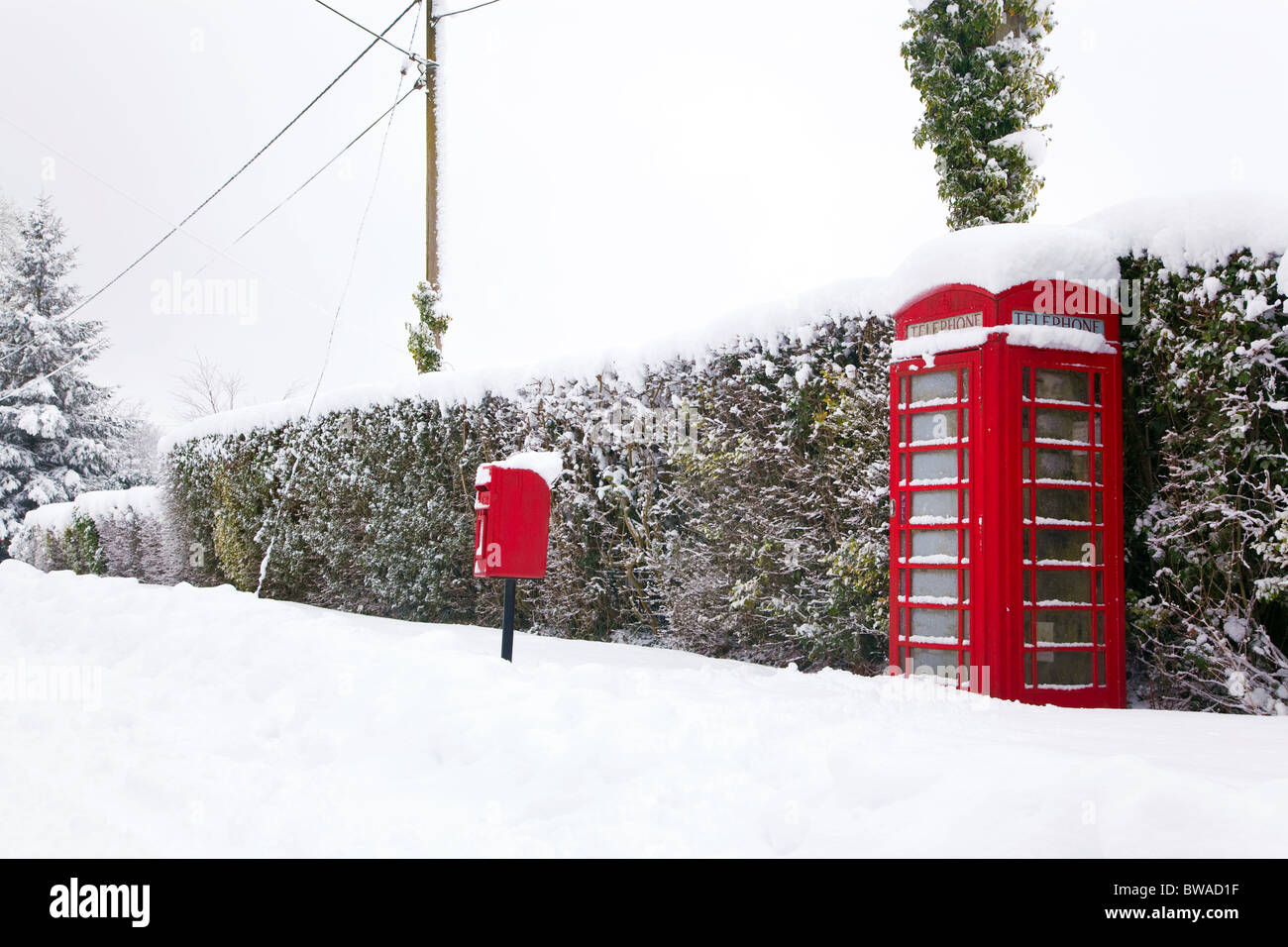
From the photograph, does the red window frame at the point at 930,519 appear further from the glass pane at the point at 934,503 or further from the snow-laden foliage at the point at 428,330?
the snow-laden foliage at the point at 428,330

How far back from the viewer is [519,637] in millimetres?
9016

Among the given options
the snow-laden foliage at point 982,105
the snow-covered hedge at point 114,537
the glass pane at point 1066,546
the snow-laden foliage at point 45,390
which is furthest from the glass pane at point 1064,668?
the snow-laden foliage at point 45,390

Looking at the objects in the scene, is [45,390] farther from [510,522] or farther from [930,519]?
[930,519]

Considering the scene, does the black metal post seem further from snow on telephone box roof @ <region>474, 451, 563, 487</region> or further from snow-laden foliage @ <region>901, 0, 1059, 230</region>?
snow-laden foliage @ <region>901, 0, 1059, 230</region>

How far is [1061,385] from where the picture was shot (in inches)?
242

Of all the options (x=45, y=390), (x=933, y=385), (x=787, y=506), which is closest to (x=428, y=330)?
(x=787, y=506)

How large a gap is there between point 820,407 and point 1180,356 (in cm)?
253

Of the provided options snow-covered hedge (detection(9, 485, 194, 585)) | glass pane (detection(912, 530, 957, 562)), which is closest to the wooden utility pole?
snow-covered hedge (detection(9, 485, 194, 585))

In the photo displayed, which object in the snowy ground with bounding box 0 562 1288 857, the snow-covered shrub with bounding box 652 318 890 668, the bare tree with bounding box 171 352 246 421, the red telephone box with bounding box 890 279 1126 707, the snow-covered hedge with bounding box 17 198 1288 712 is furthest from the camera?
the bare tree with bounding box 171 352 246 421

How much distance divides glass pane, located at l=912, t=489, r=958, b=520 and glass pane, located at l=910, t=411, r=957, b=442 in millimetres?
340

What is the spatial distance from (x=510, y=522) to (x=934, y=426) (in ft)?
9.06

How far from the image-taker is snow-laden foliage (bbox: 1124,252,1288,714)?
5668 millimetres
